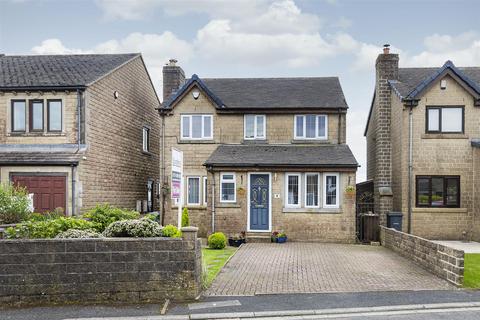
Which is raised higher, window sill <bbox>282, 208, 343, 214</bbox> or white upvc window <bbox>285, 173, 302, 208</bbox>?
white upvc window <bbox>285, 173, 302, 208</bbox>

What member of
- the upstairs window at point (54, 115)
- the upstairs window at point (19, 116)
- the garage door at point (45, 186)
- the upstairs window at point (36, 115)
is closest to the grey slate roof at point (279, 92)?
the upstairs window at point (54, 115)

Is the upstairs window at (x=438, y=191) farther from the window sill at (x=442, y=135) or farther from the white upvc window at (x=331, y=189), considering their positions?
the white upvc window at (x=331, y=189)

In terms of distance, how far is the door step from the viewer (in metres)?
21.8

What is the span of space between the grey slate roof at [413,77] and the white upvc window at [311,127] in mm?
4097

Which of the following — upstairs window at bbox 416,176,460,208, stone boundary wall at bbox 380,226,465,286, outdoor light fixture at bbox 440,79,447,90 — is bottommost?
stone boundary wall at bbox 380,226,465,286

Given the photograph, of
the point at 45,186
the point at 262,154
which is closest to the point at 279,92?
the point at 262,154

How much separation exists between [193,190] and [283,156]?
17.2ft

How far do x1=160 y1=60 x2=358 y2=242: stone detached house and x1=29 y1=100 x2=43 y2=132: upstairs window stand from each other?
6033 mm

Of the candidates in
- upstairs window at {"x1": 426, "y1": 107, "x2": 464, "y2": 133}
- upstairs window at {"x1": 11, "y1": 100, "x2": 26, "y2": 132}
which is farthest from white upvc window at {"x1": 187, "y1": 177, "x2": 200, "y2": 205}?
upstairs window at {"x1": 426, "y1": 107, "x2": 464, "y2": 133}

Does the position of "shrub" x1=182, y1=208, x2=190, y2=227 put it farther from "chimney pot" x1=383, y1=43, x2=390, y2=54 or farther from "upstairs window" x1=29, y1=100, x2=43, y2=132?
"chimney pot" x1=383, y1=43, x2=390, y2=54

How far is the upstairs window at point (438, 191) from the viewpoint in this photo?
74.6 feet

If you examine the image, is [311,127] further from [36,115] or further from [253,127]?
[36,115]

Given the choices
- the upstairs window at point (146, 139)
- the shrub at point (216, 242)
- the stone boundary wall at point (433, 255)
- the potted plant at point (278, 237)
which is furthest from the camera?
the upstairs window at point (146, 139)

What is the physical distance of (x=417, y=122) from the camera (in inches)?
901
